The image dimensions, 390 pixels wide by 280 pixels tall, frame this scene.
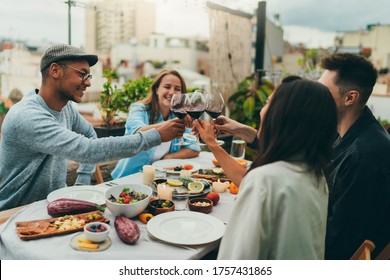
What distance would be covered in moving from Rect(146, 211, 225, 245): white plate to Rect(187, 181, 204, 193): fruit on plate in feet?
1.03

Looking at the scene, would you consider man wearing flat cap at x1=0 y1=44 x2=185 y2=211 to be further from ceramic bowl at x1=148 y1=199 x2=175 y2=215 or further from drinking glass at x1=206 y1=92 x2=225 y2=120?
ceramic bowl at x1=148 y1=199 x2=175 y2=215

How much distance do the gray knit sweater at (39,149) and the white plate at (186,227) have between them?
514 mm

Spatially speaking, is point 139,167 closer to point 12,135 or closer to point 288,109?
point 12,135

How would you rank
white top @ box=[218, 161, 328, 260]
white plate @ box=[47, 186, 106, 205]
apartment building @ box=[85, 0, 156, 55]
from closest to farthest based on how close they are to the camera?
white top @ box=[218, 161, 328, 260], white plate @ box=[47, 186, 106, 205], apartment building @ box=[85, 0, 156, 55]

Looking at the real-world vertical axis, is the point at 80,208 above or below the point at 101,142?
below

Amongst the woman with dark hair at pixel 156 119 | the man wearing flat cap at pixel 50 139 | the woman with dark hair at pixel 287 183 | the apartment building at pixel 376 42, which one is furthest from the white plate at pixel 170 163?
the apartment building at pixel 376 42

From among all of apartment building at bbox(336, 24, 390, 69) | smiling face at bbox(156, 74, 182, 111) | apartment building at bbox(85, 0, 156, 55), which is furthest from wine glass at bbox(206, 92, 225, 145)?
apartment building at bbox(85, 0, 156, 55)

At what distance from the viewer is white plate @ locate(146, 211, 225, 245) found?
4.84 feet

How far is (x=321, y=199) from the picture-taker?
1.21 meters

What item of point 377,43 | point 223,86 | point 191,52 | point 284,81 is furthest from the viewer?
point 191,52

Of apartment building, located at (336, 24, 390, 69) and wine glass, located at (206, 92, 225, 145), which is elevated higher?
apartment building, located at (336, 24, 390, 69)

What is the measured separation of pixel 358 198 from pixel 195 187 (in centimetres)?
88
